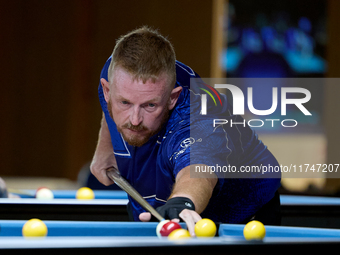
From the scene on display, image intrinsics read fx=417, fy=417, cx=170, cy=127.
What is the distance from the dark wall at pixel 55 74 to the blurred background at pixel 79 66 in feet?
0.04

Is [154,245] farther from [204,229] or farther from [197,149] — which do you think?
[197,149]

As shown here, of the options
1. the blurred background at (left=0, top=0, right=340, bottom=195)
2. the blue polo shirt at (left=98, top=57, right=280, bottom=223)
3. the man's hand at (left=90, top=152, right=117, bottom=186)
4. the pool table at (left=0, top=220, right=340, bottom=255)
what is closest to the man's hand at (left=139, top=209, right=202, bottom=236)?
the pool table at (left=0, top=220, right=340, bottom=255)

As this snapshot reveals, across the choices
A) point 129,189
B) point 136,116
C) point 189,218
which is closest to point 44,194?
point 129,189

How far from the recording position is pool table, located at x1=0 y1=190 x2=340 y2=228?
76.8 inches

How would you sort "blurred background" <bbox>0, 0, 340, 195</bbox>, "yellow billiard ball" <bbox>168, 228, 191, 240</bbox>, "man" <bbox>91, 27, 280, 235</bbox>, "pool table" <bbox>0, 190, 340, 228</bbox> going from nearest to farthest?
"yellow billiard ball" <bbox>168, 228, 191, 240</bbox>, "man" <bbox>91, 27, 280, 235</bbox>, "pool table" <bbox>0, 190, 340, 228</bbox>, "blurred background" <bbox>0, 0, 340, 195</bbox>

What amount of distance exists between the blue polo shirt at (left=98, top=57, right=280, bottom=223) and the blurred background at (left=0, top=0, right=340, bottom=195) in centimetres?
345

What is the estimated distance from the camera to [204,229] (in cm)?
133

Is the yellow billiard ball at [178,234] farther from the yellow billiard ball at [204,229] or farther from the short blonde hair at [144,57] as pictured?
the short blonde hair at [144,57]

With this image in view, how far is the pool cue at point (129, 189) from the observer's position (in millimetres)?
1534

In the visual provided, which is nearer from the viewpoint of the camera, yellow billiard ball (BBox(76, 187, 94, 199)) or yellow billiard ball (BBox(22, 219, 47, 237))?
yellow billiard ball (BBox(22, 219, 47, 237))

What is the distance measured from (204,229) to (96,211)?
2.96ft

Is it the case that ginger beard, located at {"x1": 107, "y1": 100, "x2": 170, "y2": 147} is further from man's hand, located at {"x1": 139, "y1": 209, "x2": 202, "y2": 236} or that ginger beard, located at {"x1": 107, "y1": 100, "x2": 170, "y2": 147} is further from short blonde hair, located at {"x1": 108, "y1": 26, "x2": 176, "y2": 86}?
man's hand, located at {"x1": 139, "y1": 209, "x2": 202, "y2": 236}

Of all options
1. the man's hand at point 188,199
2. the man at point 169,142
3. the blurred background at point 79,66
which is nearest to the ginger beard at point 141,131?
the man at point 169,142

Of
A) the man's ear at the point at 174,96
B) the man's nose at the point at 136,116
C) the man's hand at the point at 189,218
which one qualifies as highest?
the man's ear at the point at 174,96
